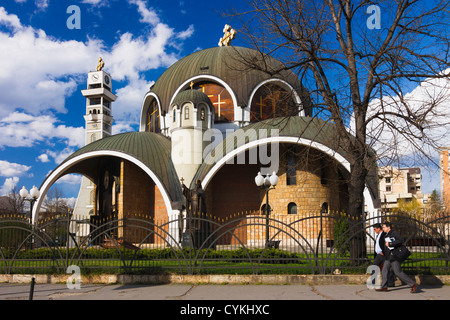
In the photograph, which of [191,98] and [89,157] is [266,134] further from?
[89,157]

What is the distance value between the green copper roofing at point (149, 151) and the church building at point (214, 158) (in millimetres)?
55

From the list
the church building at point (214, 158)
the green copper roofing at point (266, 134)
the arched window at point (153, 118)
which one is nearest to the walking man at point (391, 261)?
the church building at point (214, 158)

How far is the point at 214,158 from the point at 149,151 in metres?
3.82

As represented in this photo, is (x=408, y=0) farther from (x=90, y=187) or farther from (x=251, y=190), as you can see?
(x=90, y=187)

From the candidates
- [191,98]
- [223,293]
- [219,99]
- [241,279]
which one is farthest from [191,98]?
[223,293]

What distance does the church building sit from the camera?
20.0 metres

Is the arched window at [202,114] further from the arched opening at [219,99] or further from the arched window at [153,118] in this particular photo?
the arched window at [153,118]

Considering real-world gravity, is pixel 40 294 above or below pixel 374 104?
below

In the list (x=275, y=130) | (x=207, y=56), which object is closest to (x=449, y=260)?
(x=275, y=130)

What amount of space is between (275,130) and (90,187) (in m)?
25.5

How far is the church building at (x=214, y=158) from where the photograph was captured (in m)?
20.0

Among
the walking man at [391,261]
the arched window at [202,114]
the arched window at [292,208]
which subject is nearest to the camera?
the walking man at [391,261]

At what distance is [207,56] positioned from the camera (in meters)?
27.9

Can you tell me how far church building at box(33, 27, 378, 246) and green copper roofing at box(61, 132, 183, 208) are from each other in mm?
55
